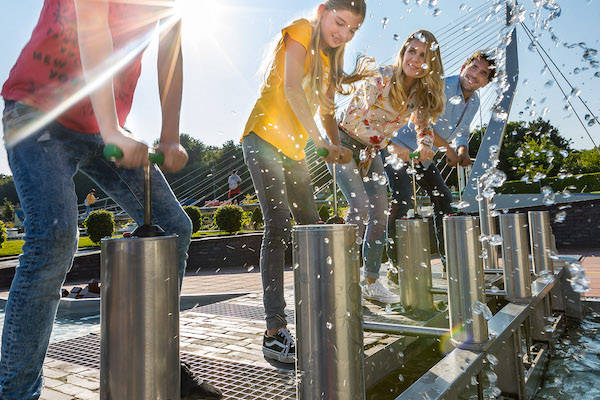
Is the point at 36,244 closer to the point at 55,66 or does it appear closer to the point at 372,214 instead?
the point at 55,66

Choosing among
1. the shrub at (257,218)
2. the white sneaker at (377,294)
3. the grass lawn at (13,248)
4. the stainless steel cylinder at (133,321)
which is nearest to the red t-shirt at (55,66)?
the stainless steel cylinder at (133,321)

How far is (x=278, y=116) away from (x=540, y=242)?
259cm

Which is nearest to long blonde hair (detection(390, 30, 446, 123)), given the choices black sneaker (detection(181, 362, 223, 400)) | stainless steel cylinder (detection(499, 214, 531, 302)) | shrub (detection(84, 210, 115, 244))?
stainless steel cylinder (detection(499, 214, 531, 302))

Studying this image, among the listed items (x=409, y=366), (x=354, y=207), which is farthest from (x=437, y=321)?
(x=354, y=207)

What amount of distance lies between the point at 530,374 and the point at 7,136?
279cm

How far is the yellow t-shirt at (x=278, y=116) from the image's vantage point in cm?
233

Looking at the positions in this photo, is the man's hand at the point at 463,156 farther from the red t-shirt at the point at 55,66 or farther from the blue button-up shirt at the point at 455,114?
the red t-shirt at the point at 55,66

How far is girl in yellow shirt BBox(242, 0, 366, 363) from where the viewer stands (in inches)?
86.5

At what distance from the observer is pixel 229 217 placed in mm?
14078

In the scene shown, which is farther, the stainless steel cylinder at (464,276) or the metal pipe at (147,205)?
the stainless steel cylinder at (464,276)

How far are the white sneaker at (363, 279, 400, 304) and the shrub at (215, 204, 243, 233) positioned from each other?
11.1 meters

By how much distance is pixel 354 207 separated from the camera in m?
3.15

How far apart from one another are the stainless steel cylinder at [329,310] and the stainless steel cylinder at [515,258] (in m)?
1.87

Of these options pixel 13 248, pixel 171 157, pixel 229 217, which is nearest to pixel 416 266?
pixel 171 157
